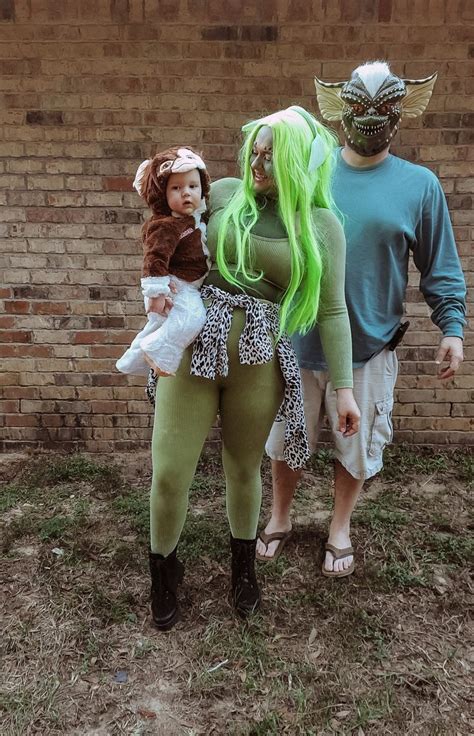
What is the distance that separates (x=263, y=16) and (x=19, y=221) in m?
1.67

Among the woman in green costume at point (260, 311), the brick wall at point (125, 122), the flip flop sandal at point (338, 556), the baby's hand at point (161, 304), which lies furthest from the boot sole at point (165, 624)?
the brick wall at point (125, 122)

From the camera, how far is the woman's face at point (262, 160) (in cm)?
165

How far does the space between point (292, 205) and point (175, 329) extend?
0.51m

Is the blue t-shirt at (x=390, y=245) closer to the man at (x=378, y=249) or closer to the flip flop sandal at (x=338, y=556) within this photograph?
the man at (x=378, y=249)

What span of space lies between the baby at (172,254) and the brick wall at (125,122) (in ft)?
5.02

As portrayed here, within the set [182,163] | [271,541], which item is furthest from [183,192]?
[271,541]

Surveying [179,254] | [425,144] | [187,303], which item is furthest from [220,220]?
A: [425,144]

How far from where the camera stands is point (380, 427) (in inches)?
88.9

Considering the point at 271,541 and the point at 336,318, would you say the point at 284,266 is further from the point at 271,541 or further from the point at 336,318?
the point at 271,541

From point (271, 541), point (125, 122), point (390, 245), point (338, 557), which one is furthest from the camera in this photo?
point (125, 122)

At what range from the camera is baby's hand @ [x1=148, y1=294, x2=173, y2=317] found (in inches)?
63.1

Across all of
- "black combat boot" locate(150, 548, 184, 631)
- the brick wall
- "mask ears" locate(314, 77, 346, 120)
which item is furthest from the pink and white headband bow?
the brick wall

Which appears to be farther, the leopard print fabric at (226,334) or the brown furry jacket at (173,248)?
the leopard print fabric at (226,334)

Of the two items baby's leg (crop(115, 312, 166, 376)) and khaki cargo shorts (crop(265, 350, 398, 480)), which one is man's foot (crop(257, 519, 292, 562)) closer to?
khaki cargo shorts (crop(265, 350, 398, 480))
